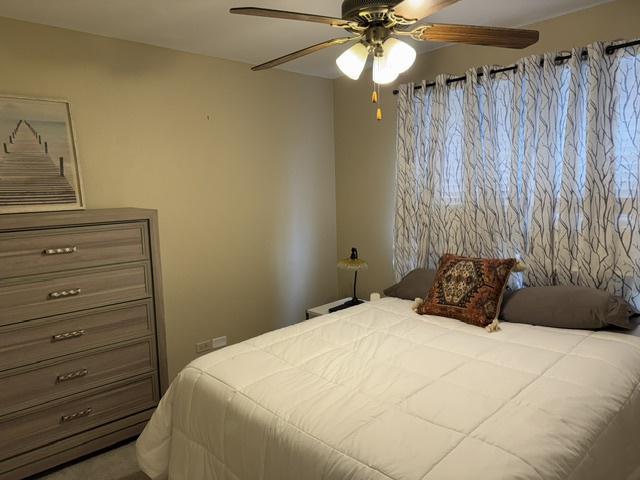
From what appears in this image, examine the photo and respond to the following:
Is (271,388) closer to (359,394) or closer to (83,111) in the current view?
(359,394)

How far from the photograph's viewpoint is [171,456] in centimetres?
187

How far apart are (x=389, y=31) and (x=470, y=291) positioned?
152 cm

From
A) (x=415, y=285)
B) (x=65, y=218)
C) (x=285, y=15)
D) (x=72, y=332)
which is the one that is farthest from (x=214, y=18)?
(x=415, y=285)

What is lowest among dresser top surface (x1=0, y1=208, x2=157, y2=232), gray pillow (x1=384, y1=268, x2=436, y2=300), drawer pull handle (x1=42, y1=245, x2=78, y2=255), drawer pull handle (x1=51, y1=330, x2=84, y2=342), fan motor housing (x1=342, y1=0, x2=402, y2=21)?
drawer pull handle (x1=51, y1=330, x2=84, y2=342)

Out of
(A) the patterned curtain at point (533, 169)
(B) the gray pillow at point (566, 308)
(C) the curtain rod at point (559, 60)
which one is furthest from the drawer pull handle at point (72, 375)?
(C) the curtain rod at point (559, 60)

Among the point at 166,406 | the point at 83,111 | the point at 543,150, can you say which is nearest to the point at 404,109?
the point at 543,150

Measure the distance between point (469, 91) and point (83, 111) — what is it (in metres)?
2.43

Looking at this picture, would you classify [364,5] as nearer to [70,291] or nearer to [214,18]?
[214,18]

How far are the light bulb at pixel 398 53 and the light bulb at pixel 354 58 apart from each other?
98mm

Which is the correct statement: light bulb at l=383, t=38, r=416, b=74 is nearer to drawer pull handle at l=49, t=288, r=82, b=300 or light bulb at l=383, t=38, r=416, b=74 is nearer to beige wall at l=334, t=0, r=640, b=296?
beige wall at l=334, t=0, r=640, b=296

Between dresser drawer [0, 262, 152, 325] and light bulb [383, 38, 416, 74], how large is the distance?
175 centimetres

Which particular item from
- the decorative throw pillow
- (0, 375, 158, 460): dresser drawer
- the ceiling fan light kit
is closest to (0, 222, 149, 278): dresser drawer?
(0, 375, 158, 460): dresser drawer

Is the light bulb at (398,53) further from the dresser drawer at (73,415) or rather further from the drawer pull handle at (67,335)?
the dresser drawer at (73,415)

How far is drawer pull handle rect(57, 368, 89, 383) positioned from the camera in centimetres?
222
